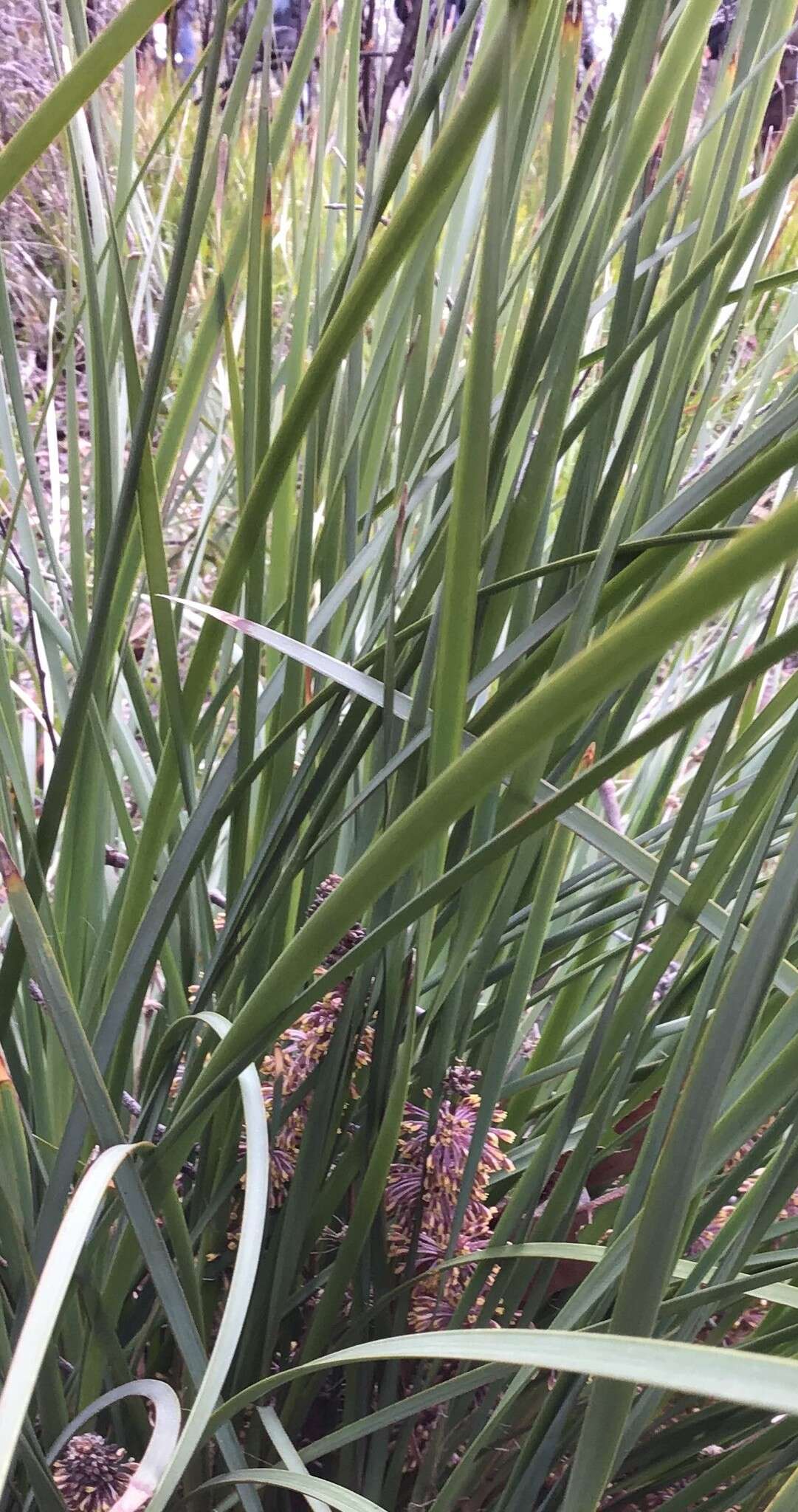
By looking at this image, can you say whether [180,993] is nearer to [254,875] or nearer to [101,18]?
[254,875]

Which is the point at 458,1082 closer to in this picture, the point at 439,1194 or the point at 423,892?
the point at 439,1194

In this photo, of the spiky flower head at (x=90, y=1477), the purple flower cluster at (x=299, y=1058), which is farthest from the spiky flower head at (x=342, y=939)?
the spiky flower head at (x=90, y=1477)

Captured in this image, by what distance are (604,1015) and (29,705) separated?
1.43 feet

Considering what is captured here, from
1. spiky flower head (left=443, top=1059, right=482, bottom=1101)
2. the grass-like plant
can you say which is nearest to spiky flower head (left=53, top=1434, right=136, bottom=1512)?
the grass-like plant

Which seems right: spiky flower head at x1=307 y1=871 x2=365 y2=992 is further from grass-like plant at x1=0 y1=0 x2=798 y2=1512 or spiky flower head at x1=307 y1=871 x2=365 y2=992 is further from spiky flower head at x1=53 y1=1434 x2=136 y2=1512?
spiky flower head at x1=53 y1=1434 x2=136 y2=1512

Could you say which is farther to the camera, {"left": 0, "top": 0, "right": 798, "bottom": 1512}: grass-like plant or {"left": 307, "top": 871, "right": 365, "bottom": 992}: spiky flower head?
{"left": 307, "top": 871, "right": 365, "bottom": 992}: spiky flower head

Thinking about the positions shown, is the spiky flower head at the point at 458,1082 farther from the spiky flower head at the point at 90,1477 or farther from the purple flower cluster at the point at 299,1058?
the spiky flower head at the point at 90,1477

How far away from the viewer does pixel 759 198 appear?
243 mm

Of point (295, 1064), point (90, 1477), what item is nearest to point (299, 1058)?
point (295, 1064)

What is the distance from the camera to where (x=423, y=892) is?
0.21 metres

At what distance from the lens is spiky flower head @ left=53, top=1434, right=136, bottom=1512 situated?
0.25m

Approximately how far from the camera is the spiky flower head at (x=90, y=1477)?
0.82 feet

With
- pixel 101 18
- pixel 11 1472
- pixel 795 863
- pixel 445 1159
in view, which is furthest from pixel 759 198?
pixel 101 18

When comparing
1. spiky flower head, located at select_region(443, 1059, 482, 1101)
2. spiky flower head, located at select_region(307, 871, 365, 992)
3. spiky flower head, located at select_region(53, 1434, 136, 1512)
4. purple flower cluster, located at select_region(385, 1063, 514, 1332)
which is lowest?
spiky flower head, located at select_region(53, 1434, 136, 1512)
